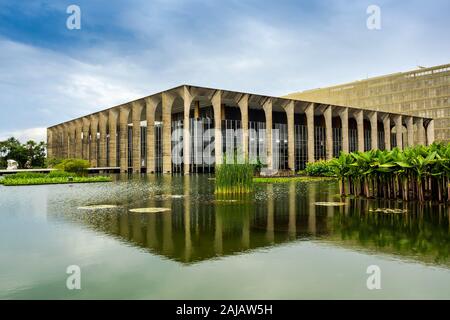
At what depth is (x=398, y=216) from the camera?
36.0ft

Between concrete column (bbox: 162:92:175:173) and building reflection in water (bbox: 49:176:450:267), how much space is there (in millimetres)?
32562

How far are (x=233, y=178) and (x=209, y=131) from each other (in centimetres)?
3379

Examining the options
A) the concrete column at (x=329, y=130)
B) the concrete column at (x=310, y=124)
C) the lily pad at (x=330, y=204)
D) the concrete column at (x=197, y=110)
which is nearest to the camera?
the lily pad at (x=330, y=204)

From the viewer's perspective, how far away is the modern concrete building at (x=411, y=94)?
300 feet

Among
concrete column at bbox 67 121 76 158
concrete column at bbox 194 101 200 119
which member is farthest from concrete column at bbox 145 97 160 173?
concrete column at bbox 67 121 76 158

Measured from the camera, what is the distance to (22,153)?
61.2 meters

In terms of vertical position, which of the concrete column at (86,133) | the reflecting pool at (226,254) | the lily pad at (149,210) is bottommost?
the reflecting pool at (226,254)

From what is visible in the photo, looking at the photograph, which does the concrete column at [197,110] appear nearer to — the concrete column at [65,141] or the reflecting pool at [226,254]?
the concrete column at [65,141]

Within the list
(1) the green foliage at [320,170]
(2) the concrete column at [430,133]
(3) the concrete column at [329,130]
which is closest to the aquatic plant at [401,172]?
(1) the green foliage at [320,170]

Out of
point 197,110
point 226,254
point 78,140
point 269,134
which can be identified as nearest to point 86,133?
point 78,140

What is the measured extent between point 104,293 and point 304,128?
6017 centimetres

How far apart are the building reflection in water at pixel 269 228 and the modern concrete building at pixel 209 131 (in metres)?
26.9

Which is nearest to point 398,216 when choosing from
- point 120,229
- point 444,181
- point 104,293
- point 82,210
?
point 444,181
